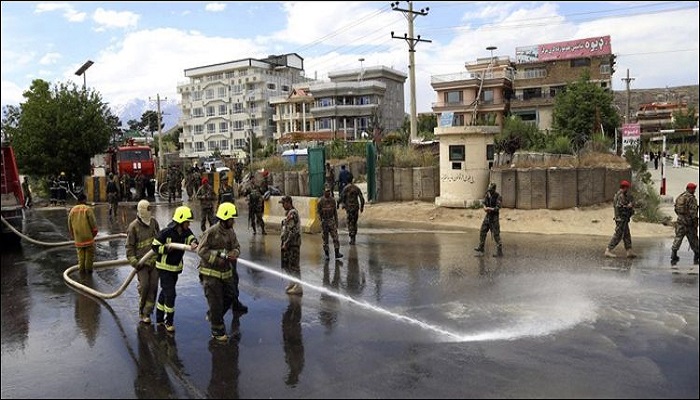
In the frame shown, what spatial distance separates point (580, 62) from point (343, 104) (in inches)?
1260

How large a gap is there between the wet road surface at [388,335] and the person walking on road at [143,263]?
306 millimetres

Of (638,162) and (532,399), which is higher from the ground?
(638,162)

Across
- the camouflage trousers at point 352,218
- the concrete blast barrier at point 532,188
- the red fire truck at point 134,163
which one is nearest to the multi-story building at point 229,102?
the red fire truck at point 134,163

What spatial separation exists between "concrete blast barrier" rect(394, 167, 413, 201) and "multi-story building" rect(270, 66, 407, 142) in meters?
53.0

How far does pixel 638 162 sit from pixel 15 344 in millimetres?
19591

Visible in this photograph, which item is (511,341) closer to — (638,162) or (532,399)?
(532,399)

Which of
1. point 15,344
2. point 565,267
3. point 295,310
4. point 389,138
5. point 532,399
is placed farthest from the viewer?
point 389,138

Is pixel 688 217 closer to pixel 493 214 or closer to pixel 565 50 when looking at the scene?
pixel 493 214

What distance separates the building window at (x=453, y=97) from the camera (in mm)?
63562

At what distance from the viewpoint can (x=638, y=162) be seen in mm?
19812

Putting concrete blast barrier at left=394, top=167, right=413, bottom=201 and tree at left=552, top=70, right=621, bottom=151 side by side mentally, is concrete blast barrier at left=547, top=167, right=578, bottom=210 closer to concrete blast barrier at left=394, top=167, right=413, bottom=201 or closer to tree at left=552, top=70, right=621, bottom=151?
concrete blast barrier at left=394, top=167, right=413, bottom=201

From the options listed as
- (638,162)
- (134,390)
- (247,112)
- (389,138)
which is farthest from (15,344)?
(247,112)

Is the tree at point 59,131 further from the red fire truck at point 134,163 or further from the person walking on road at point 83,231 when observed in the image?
the person walking on road at point 83,231

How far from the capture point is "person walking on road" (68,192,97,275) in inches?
426
